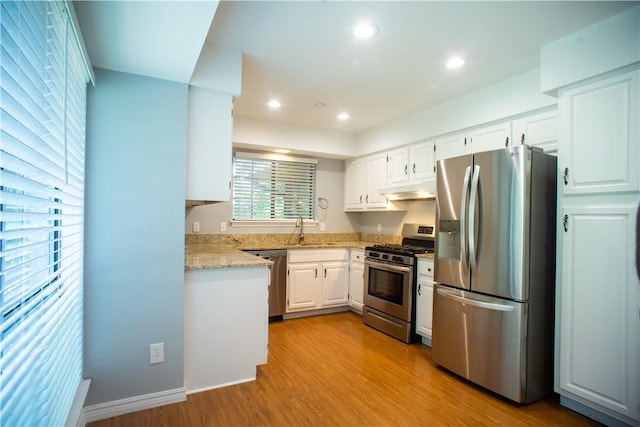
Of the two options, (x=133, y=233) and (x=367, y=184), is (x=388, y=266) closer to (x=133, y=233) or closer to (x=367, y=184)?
(x=367, y=184)

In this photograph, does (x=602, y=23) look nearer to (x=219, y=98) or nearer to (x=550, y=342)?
(x=550, y=342)

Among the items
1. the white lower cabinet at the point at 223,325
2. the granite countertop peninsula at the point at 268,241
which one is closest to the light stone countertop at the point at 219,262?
the white lower cabinet at the point at 223,325

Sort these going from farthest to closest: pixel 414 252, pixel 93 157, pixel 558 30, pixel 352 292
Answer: pixel 352 292, pixel 414 252, pixel 558 30, pixel 93 157

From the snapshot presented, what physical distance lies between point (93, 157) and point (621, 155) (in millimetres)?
3094

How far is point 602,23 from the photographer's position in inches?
81.4

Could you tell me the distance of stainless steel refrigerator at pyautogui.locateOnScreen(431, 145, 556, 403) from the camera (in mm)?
2285

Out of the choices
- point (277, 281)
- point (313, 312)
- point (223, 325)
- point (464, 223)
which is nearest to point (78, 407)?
point (223, 325)

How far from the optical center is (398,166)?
13.3ft

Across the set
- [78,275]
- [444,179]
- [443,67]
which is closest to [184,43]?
[78,275]

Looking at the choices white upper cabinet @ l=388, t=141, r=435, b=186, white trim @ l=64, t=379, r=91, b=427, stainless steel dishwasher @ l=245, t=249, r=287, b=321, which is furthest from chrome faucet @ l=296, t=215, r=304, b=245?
white trim @ l=64, t=379, r=91, b=427

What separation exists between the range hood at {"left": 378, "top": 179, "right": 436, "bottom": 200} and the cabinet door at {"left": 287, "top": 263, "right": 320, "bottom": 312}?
1.25 m

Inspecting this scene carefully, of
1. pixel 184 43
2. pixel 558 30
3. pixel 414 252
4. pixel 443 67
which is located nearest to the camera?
pixel 184 43

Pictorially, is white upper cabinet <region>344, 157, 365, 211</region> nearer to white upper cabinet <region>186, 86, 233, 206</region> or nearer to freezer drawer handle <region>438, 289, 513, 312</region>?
freezer drawer handle <region>438, 289, 513, 312</region>

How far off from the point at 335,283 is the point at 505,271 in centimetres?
234
